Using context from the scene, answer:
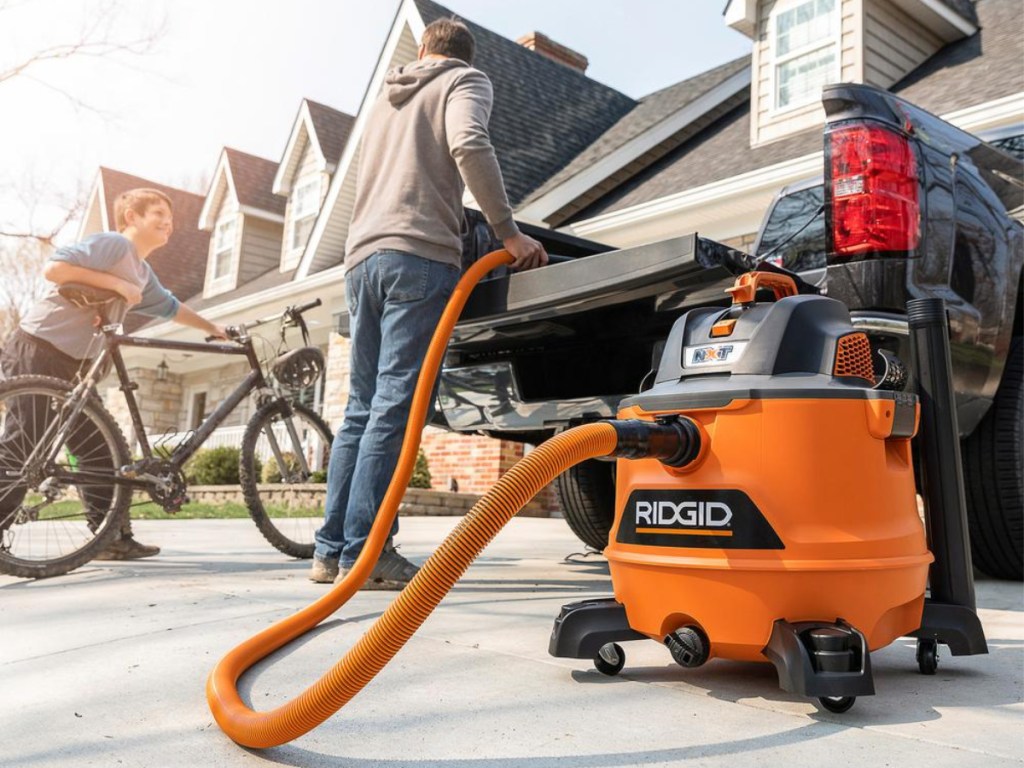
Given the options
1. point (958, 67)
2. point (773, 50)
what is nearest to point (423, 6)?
point (773, 50)

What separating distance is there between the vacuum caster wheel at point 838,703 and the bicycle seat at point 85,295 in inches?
124

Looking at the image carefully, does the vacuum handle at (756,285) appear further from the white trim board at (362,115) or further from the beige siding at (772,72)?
the white trim board at (362,115)

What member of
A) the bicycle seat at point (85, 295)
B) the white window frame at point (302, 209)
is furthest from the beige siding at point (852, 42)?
the white window frame at point (302, 209)

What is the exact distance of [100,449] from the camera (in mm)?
3652

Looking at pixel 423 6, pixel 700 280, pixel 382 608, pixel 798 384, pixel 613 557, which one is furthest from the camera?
pixel 423 6

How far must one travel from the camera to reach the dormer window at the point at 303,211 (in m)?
15.9

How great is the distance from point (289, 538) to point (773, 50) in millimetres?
7924

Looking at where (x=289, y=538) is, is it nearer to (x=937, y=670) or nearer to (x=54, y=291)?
(x=54, y=291)

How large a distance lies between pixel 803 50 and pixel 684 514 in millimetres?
8896

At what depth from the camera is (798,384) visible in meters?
1.68

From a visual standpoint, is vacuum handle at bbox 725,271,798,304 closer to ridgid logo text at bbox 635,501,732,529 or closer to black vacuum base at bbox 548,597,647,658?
ridgid logo text at bbox 635,501,732,529

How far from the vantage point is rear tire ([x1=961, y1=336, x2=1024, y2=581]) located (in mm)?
3240

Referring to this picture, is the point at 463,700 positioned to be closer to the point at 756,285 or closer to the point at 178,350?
the point at 756,285

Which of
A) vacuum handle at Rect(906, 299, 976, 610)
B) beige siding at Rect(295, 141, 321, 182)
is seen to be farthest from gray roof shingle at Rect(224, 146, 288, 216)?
vacuum handle at Rect(906, 299, 976, 610)
